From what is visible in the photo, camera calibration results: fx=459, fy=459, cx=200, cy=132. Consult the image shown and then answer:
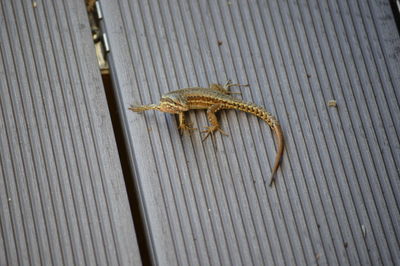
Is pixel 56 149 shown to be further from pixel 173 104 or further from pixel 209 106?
pixel 209 106

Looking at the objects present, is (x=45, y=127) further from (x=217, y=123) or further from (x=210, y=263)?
(x=210, y=263)

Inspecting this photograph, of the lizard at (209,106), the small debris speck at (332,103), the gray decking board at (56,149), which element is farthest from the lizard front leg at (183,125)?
the small debris speck at (332,103)

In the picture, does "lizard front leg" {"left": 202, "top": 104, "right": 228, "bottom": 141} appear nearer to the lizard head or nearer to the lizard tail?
the lizard head

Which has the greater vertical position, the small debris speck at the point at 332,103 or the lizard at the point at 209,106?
the lizard at the point at 209,106

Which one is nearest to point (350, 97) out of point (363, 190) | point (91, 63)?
point (363, 190)

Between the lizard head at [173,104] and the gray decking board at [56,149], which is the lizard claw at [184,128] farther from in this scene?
the gray decking board at [56,149]

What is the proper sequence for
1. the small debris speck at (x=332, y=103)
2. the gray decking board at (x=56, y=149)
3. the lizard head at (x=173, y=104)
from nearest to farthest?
the gray decking board at (x=56, y=149), the lizard head at (x=173, y=104), the small debris speck at (x=332, y=103)
